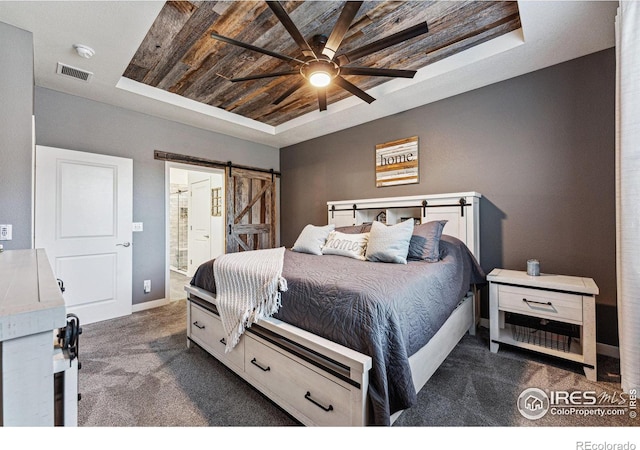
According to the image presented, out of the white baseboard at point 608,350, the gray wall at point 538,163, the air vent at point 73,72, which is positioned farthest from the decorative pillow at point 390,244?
the air vent at point 73,72

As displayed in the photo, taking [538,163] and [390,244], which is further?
[538,163]

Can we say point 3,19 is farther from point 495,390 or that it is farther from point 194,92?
point 495,390

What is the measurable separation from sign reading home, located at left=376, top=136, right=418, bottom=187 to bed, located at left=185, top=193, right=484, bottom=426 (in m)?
1.48

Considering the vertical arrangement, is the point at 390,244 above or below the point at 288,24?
below

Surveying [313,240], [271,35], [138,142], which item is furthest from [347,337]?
[138,142]

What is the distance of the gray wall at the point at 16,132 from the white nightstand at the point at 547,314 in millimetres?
3708

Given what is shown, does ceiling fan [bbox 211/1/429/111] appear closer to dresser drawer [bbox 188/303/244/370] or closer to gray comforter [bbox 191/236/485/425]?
gray comforter [bbox 191/236/485/425]

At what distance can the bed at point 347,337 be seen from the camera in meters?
1.27

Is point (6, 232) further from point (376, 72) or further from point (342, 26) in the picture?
point (376, 72)

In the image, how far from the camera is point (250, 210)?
15.7 ft

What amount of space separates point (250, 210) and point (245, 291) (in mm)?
3050

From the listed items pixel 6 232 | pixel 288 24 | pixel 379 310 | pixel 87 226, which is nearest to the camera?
pixel 379 310

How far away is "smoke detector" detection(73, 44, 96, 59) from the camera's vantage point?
88.1 inches

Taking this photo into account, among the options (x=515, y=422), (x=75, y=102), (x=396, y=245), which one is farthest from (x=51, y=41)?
(x=515, y=422)
